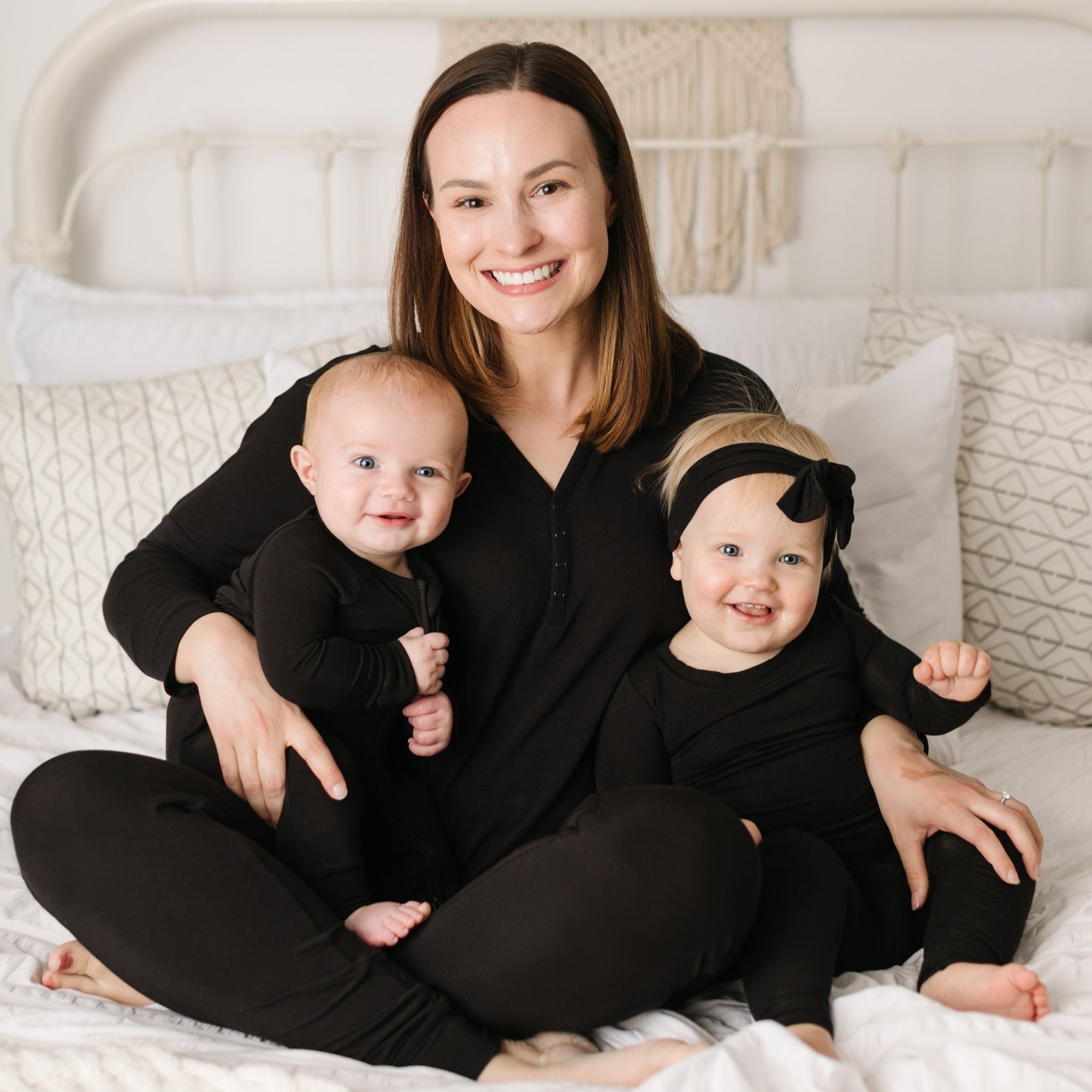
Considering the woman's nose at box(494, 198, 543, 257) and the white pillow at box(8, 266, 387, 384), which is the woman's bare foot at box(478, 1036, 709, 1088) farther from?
the white pillow at box(8, 266, 387, 384)

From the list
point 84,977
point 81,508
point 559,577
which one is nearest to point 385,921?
point 84,977

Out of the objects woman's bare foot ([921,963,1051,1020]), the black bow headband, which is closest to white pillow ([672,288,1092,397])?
the black bow headband

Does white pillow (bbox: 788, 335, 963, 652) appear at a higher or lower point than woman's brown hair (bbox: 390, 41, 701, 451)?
lower

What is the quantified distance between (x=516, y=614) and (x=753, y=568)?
0.91 ft

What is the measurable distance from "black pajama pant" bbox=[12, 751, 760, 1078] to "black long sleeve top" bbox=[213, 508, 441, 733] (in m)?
0.18

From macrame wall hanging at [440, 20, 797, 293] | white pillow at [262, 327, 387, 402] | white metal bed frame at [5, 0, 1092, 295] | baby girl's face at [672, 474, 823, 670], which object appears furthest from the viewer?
macrame wall hanging at [440, 20, 797, 293]

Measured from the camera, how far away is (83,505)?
186 cm

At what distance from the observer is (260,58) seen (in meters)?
2.46

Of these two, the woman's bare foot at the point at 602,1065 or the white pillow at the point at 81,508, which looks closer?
the woman's bare foot at the point at 602,1065

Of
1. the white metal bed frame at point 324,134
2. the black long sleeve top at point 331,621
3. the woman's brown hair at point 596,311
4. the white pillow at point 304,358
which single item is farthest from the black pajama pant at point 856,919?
the white metal bed frame at point 324,134

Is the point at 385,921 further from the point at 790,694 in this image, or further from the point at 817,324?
the point at 817,324

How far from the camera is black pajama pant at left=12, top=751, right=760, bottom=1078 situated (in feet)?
3.31

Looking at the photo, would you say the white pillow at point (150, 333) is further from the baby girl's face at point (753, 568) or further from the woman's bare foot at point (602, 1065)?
the woman's bare foot at point (602, 1065)

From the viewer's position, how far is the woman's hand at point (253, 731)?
47.5 inches
